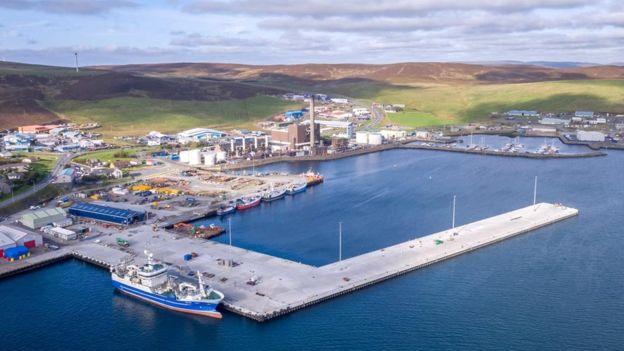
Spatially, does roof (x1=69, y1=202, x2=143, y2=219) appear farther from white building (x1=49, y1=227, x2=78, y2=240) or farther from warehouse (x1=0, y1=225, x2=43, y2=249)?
warehouse (x1=0, y1=225, x2=43, y2=249)

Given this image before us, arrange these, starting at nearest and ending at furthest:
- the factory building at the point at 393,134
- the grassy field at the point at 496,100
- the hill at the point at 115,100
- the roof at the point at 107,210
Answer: the roof at the point at 107,210
the factory building at the point at 393,134
the hill at the point at 115,100
the grassy field at the point at 496,100

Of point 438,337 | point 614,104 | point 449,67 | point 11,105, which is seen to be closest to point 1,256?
point 438,337

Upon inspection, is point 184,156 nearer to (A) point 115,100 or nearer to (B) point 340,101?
(A) point 115,100

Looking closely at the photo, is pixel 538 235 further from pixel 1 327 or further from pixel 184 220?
pixel 1 327

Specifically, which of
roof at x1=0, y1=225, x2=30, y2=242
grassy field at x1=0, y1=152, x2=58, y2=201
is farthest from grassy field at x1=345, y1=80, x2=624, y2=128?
roof at x1=0, y1=225, x2=30, y2=242

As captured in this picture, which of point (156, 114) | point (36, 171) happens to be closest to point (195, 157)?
point (36, 171)

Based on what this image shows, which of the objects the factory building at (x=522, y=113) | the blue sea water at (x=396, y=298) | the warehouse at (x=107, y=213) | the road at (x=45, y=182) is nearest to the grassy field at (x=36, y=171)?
the road at (x=45, y=182)

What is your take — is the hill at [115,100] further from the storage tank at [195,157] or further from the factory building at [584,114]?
the factory building at [584,114]
